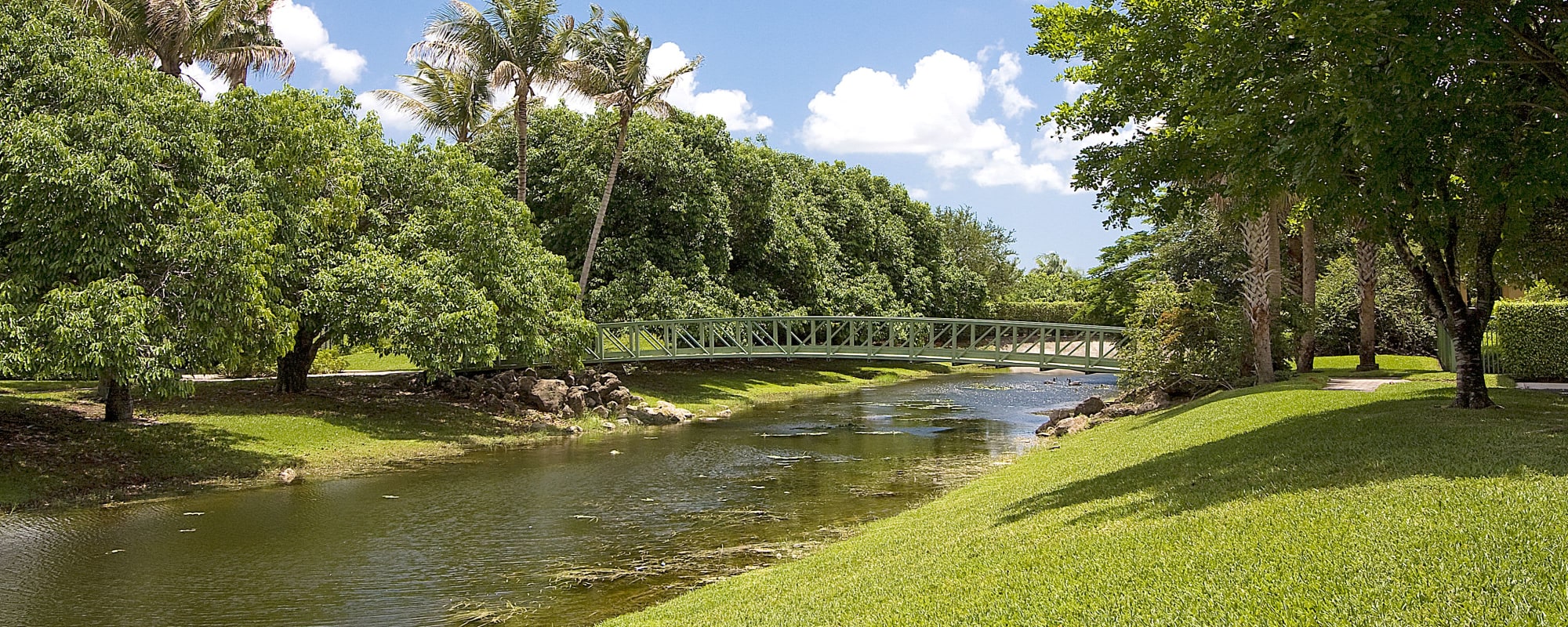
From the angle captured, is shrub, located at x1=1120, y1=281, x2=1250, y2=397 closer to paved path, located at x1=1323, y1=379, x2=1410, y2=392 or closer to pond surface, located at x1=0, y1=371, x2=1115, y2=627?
paved path, located at x1=1323, y1=379, x2=1410, y2=392

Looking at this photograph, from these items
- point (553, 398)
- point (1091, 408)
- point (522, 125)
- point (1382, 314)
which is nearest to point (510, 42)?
point (522, 125)

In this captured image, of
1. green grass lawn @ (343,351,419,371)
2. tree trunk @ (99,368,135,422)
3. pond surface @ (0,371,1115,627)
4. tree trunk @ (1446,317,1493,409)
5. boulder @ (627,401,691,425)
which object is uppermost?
tree trunk @ (1446,317,1493,409)

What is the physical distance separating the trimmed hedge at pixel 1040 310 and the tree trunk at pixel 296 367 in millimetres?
42191

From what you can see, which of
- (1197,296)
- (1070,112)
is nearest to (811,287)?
(1197,296)

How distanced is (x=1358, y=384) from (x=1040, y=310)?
41273 mm

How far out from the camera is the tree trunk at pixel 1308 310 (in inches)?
1064

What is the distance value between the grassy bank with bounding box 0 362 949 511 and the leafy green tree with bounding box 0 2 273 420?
201 centimetres

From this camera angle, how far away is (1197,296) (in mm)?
24797

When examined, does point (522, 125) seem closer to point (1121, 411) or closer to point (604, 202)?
point (604, 202)

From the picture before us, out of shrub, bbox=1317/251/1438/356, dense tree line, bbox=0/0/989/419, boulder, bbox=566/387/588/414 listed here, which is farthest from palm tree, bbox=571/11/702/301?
shrub, bbox=1317/251/1438/356

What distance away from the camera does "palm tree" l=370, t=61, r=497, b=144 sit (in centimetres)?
3628

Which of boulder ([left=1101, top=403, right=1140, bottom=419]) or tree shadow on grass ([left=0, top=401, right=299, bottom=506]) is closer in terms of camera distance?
tree shadow on grass ([left=0, top=401, right=299, bottom=506])

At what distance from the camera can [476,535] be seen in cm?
1464

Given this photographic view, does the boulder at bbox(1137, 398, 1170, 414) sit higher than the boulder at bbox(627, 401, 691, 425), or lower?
higher
